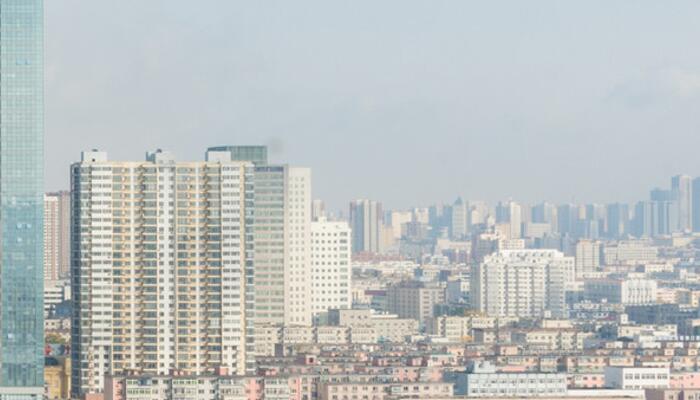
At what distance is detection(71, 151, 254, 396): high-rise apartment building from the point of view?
155ft

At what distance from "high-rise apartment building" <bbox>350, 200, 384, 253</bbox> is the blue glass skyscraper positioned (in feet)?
239

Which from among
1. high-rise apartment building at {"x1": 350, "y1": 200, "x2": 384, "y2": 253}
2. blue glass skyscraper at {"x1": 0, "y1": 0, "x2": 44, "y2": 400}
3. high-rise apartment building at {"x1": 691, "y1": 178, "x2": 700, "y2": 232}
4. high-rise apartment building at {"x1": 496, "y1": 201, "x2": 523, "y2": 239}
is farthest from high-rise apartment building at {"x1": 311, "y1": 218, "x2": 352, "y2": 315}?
high-rise apartment building at {"x1": 691, "y1": 178, "x2": 700, "y2": 232}

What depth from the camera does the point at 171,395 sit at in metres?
43.8

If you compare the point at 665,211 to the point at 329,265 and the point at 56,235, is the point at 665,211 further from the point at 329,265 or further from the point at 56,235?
the point at 329,265

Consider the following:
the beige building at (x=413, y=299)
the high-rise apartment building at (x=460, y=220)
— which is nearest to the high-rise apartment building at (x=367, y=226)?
the high-rise apartment building at (x=460, y=220)

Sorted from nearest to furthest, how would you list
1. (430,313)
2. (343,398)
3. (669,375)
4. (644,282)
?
(343,398) < (669,375) < (430,313) < (644,282)

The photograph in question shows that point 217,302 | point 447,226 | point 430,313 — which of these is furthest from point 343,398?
point 447,226

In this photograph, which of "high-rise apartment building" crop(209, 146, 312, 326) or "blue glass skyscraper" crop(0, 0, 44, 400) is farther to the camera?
"high-rise apartment building" crop(209, 146, 312, 326)

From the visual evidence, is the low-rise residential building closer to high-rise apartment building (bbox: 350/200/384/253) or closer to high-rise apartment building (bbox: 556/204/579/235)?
high-rise apartment building (bbox: 350/200/384/253)

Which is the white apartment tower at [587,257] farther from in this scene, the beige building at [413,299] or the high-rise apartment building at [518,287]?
the beige building at [413,299]

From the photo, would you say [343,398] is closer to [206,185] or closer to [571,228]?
[206,185]

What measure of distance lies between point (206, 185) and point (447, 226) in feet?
286

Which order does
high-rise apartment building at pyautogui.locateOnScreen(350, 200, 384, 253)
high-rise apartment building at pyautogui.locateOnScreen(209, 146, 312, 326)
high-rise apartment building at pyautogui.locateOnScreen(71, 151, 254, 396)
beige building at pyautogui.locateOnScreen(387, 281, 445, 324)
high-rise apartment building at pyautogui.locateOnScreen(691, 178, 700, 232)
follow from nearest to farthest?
high-rise apartment building at pyautogui.locateOnScreen(71, 151, 254, 396), high-rise apartment building at pyautogui.locateOnScreen(209, 146, 312, 326), beige building at pyautogui.locateOnScreen(387, 281, 445, 324), high-rise apartment building at pyautogui.locateOnScreen(350, 200, 384, 253), high-rise apartment building at pyautogui.locateOnScreen(691, 178, 700, 232)

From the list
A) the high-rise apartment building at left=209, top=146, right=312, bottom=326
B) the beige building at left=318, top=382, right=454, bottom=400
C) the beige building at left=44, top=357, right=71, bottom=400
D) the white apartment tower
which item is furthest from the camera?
the white apartment tower
